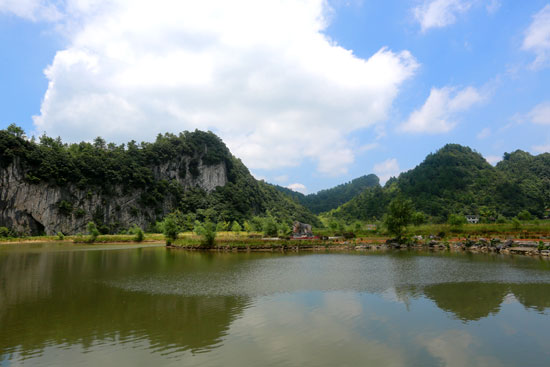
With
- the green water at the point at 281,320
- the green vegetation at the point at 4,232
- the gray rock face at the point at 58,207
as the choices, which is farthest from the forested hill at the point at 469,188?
the green vegetation at the point at 4,232

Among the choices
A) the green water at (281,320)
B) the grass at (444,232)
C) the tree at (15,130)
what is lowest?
the green water at (281,320)

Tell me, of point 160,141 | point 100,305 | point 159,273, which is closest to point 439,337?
point 100,305

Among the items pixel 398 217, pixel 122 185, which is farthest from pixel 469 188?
pixel 122 185

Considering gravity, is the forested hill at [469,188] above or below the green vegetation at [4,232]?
above

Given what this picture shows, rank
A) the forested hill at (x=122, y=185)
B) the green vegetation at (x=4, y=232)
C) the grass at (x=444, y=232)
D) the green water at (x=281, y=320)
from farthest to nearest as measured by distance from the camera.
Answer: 1. the forested hill at (x=122, y=185)
2. the green vegetation at (x=4, y=232)
3. the grass at (x=444, y=232)
4. the green water at (x=281, y=320)

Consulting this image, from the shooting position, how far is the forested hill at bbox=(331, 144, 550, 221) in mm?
83750

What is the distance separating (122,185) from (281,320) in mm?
101234

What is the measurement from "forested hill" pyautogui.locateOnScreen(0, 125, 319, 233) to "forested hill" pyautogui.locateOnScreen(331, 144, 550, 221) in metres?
37.4

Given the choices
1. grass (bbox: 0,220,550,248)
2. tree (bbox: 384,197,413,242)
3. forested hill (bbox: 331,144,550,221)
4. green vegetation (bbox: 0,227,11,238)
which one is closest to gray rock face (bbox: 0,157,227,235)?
green vegetation (bbox: 0,227,11,238)

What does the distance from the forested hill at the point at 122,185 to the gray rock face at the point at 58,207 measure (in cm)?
20

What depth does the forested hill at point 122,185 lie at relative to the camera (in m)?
80.4

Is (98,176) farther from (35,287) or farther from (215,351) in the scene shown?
(215,351)

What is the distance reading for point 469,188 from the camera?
95.4 meters

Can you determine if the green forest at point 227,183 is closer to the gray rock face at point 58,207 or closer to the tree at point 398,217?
the gray rock face at point 58,207
